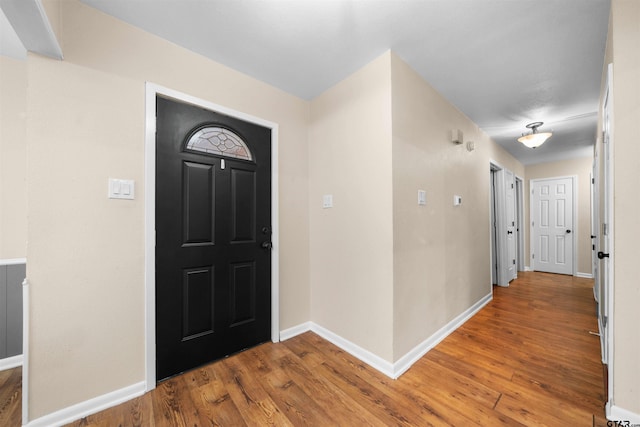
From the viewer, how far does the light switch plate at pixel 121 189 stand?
155 cm

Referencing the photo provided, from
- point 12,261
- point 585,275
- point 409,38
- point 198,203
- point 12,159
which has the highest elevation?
point 409,38

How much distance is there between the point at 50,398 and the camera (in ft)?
4.50

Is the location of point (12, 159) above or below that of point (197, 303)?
above

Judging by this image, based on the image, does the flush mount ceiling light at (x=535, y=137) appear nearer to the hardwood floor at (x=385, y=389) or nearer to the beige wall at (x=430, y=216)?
the beige wall at (x=430, y=216)

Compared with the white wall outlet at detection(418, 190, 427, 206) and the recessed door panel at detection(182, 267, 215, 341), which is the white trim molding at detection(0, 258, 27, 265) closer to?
the recessed door panel at detection(182, 267, 215, 341)

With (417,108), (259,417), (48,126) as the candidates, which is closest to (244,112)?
(48,126)

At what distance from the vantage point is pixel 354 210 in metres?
2.14

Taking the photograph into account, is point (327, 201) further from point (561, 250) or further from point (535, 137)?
point (561, 250)

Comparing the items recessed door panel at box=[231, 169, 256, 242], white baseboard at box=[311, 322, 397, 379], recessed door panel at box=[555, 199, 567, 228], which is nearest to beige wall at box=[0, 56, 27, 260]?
recessed door panel at box=[231, 169, 256, 242]

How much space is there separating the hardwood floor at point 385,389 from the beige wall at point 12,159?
952 mm

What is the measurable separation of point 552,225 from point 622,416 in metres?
5.16

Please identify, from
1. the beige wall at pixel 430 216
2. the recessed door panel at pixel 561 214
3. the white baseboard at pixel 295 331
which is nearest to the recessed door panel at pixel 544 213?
the recessed door panel at pixel 561 214

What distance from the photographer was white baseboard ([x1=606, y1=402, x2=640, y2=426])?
1.28 meters

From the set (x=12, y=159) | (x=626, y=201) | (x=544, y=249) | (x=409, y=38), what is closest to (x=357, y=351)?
(x=626, y=201)
